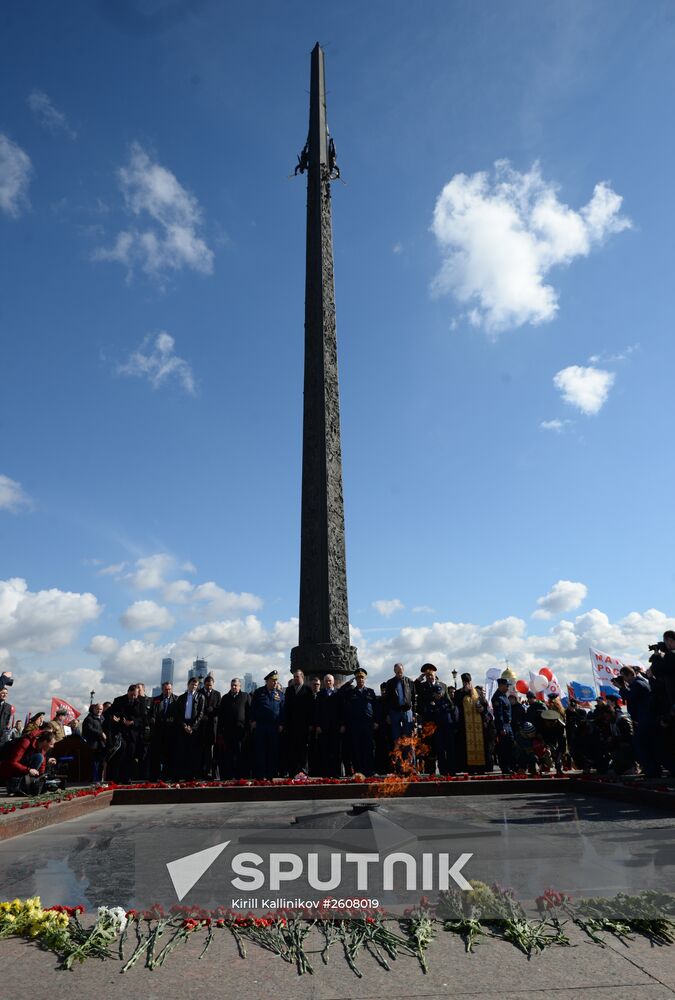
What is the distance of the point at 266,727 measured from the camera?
38.0ft

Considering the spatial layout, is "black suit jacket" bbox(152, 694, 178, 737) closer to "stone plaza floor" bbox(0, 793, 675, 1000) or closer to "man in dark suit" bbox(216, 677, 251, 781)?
"man in dark suit" bbox(216, 677, 251, 781)

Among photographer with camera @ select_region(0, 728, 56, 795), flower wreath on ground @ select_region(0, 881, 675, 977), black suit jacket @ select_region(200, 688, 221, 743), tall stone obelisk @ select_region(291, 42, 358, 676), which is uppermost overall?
tall stone obelisk @ select_region(291, 42, 358, 676)

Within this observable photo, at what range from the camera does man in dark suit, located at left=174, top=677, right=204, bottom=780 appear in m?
12.0

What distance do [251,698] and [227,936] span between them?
8.61 m

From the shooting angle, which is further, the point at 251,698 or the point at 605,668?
the point at 605,668

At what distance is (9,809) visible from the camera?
7.45 meters

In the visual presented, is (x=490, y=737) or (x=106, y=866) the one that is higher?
(x=490, y=737)

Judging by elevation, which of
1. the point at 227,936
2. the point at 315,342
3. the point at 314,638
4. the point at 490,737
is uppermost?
the point at 315,342

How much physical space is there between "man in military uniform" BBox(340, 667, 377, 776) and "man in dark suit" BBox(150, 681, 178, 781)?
3.26m

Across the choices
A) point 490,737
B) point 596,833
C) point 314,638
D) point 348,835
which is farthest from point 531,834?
point 314,638

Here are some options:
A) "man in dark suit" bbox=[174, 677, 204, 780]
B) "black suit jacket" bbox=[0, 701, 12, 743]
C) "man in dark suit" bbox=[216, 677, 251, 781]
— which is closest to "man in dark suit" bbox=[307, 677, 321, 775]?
"man in dark suit" bbox=[216, 677, 251, 781]

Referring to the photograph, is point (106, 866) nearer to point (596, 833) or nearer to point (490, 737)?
point (596, 833)

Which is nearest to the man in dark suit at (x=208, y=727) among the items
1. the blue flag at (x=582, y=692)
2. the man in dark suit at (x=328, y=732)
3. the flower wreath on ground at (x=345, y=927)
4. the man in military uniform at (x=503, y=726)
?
the man in dark suit at (x=328, y=732)

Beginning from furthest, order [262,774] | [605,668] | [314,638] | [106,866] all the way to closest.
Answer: [605,668], [314,638], [262,774], [106,866]
